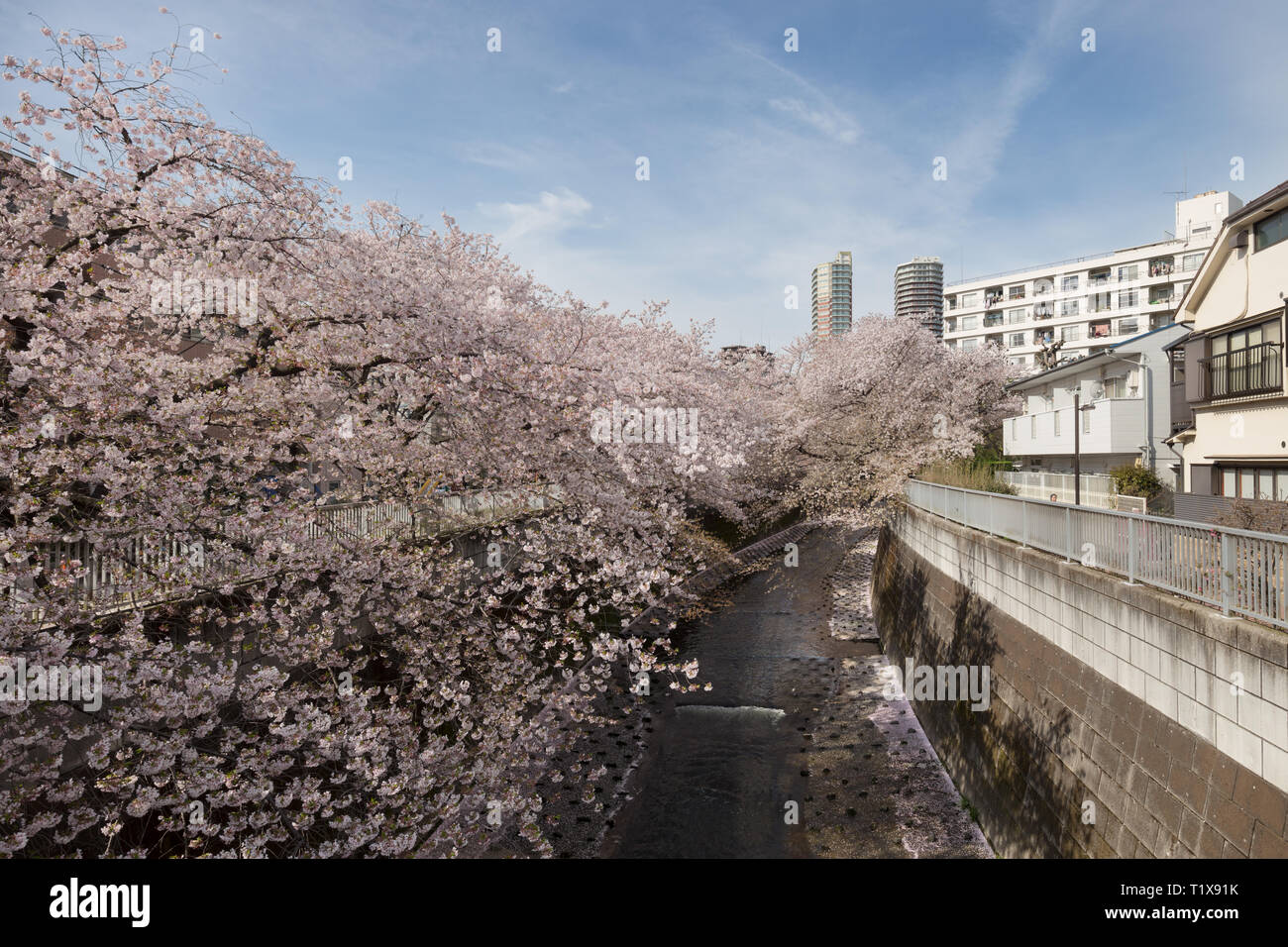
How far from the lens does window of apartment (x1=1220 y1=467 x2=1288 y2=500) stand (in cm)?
1598

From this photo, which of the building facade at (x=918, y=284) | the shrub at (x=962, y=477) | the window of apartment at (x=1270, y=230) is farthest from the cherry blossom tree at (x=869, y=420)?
the building facade at (x=918, y=284)

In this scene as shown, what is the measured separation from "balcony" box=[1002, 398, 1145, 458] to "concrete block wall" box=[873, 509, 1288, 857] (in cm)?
1563

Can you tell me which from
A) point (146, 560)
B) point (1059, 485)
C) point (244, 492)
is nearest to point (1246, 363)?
point (1059, 485)

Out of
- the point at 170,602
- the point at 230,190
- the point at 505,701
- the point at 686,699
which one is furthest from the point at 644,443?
the point at 170,602

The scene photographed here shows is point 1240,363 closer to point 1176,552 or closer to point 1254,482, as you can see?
point 1254,482

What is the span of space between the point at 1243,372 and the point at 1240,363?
350 millimetres

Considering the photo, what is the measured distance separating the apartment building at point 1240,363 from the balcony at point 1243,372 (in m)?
0.03

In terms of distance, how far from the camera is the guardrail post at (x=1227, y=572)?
5816mm

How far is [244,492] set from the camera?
7.27 metres

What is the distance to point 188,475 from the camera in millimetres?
6746

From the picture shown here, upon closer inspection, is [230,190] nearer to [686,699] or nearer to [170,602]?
[170,602]

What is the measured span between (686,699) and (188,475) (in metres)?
13.4

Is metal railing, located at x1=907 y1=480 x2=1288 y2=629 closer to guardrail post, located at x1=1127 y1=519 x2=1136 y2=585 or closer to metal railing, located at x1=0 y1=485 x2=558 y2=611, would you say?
guardrail post, located at x1=1127 y1=519 x2=1136 y2=585

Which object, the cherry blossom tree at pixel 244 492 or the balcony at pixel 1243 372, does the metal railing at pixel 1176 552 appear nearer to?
the cherry blossom tree at pixel 244 492
